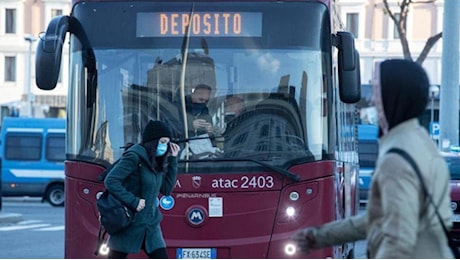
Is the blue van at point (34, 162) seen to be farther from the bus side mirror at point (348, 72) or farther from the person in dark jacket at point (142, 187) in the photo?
Result: the person in dark jacket at point (142, 187)

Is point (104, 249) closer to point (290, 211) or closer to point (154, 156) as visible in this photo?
point (154, 156)

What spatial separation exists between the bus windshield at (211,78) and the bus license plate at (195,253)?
0.76m

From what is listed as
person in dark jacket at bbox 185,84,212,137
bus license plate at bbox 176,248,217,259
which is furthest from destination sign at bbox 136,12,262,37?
bus license plate at bbox 176,248,217,259

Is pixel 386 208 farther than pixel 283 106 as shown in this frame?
No

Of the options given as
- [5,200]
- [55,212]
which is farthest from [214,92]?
[5,200]

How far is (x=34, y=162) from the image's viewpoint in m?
34.5

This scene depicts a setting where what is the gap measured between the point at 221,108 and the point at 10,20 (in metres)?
49.4

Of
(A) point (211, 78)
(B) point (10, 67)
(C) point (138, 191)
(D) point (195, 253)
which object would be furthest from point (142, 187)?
(B) point (10, 67)

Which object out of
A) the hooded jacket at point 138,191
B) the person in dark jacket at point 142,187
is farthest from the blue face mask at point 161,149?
the hooded jacket at point 138,191

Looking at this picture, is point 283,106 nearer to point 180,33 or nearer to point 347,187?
point 180,33

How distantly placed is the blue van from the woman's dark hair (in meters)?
25.8

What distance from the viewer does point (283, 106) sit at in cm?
1007

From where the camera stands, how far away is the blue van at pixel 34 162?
34.4 meters

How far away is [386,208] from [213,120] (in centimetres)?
566
